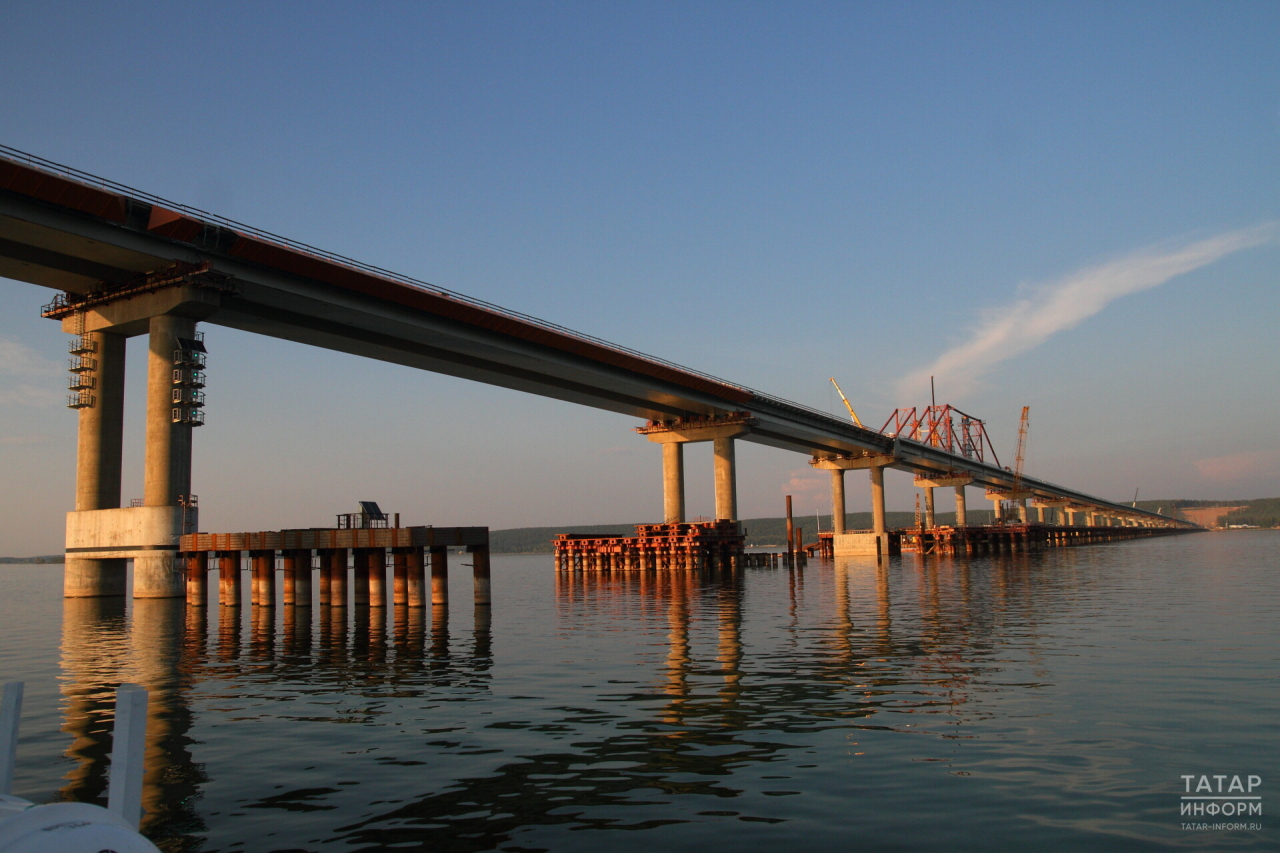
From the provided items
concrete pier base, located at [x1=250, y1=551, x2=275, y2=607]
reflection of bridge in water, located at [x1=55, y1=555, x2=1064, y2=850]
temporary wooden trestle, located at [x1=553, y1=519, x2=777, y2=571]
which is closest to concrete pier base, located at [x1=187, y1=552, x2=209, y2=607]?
reflection of bridge in water, located at [x1=55, y1=555, x2=1064, y2=850]

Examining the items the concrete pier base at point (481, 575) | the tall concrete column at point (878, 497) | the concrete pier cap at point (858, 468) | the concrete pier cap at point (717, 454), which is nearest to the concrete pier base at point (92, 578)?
the concrete pier base at point (481, 575)

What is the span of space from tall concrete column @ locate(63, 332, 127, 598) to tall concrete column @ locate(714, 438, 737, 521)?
53897mm

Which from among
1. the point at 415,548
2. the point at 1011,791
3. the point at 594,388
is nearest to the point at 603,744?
the point at 1011,791

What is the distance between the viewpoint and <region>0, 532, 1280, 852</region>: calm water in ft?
32.3

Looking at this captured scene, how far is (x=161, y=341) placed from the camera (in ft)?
148

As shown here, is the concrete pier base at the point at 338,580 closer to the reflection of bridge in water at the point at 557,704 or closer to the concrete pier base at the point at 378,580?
the reflection of bridge in water at the point at 557,704

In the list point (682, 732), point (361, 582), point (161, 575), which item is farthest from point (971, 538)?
point (682, 732)

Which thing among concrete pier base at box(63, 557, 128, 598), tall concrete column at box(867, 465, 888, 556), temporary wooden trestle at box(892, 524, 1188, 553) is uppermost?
tall concrete column at box(867, 465, 888, 556)

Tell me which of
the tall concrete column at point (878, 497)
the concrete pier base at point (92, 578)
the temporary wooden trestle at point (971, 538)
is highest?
the tall concrete column at point (878, 497)

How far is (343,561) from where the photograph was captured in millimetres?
39281

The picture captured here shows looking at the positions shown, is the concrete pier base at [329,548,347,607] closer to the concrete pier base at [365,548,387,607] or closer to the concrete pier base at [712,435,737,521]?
the concrete pier base at [365,548,387,607]

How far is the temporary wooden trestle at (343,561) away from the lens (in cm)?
3606

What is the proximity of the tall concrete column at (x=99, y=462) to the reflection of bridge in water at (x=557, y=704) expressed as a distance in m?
8.88

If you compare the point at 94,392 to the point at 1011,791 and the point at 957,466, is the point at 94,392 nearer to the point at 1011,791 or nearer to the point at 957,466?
the point at 1011,791
